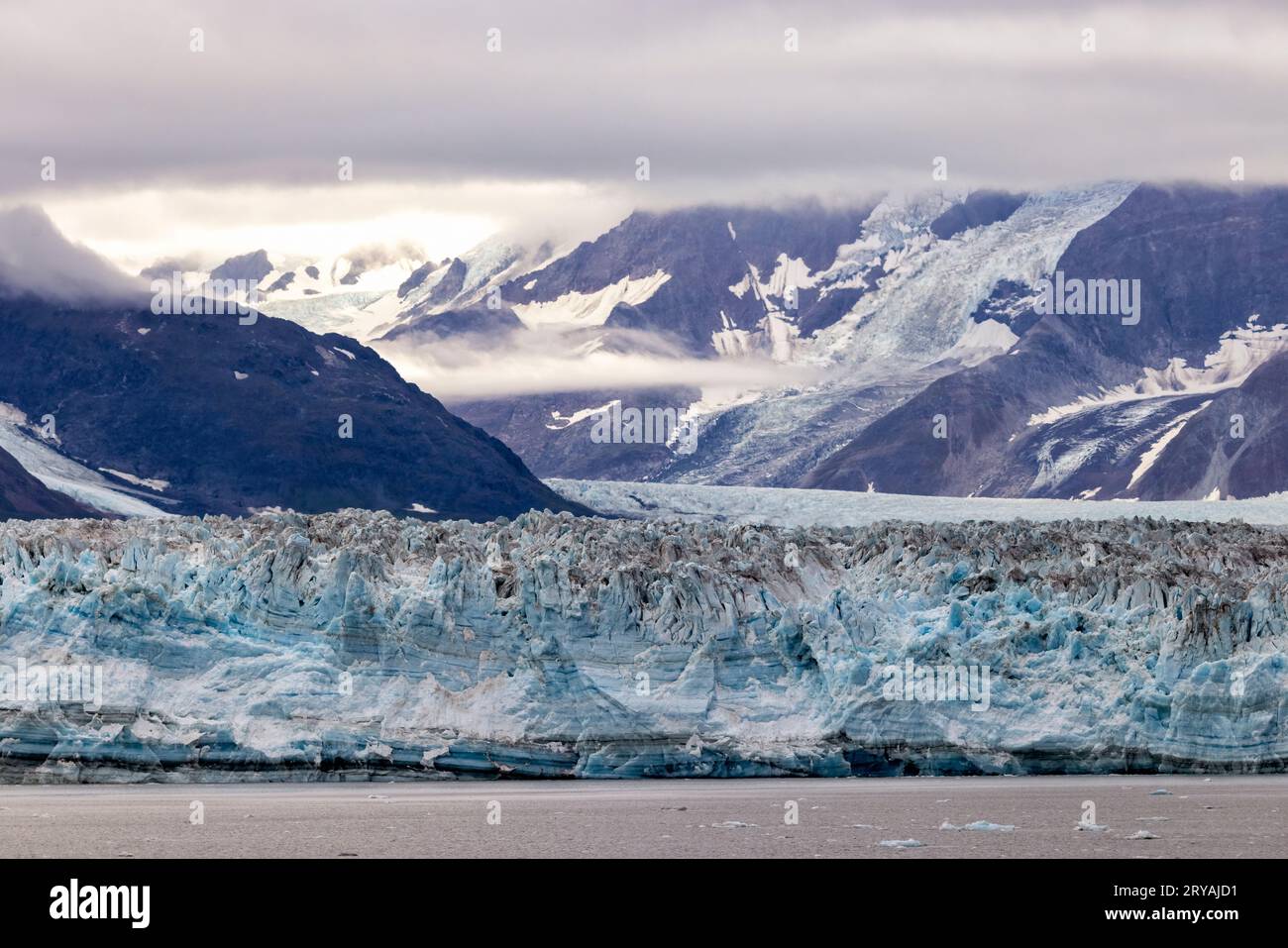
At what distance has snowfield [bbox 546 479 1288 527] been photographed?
86938mm

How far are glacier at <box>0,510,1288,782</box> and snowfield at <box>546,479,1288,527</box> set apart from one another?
28566mm

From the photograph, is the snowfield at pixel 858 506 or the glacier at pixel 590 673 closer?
the glacier at pixel 590 673

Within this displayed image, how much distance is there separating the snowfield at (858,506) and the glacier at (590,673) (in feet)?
93.7

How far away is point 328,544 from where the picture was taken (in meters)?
49.8

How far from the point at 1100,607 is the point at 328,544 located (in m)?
16.6

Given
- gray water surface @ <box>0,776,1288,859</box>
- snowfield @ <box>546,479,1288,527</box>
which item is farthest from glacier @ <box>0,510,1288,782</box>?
snowfield @ <box>546,479,1288,527</box>

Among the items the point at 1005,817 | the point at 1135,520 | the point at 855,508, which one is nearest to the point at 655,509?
the point at 855,508

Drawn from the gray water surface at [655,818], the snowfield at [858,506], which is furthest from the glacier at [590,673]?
the snowfield at [858,506]

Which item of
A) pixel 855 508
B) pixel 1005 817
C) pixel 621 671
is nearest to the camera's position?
pixel 1005 817

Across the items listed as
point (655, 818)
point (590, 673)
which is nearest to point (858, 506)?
point (590, 673)

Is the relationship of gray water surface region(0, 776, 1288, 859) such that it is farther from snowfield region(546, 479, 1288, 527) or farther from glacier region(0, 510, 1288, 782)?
snowfield region(546, 479, 1288, 527)

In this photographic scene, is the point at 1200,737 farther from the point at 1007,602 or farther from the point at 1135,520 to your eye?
the point at 1135,520

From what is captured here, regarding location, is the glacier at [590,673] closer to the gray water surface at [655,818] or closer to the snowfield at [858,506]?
the gray water surface at [655,818]

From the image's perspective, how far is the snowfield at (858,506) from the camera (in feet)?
285
